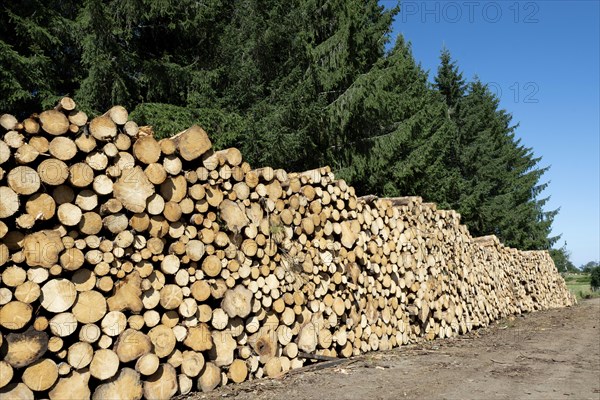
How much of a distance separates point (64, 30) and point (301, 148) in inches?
223

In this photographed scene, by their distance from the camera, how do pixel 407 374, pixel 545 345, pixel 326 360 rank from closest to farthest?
1. pixel 407 374
2. pixel 326 360
3. pixel 545 345

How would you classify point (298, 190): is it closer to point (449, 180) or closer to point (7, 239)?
point (7, 239)

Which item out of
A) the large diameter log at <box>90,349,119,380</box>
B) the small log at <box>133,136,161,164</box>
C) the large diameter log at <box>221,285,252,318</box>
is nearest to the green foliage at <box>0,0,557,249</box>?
the small log at <box>133,136,161,164</box>

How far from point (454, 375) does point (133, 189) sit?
3.66m

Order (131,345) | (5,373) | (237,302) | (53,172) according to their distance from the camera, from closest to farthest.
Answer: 1. (5,373)
2. (53,172)
3. (131,345)
4. (237,302)

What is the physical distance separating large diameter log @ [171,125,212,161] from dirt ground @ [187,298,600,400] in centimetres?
209

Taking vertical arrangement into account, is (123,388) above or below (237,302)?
below

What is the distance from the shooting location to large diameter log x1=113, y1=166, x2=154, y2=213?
3.91 m

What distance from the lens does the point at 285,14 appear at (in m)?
13.6

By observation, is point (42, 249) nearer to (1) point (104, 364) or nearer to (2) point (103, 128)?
(1) point (104, 364)

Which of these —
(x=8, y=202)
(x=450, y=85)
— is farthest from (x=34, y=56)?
(x=450, y=85)

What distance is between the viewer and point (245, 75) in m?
11.9

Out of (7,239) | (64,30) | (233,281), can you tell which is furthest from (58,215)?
(64,30)

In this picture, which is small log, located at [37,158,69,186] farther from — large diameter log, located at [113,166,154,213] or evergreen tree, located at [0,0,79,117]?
evergreen tree, located at [0,0,79,117]
